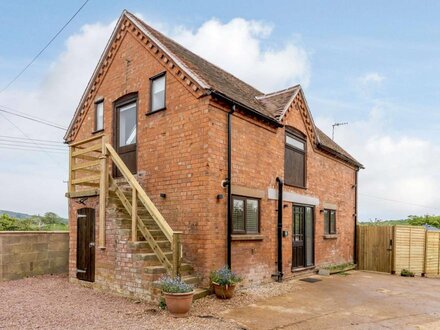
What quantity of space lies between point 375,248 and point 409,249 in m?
1.40

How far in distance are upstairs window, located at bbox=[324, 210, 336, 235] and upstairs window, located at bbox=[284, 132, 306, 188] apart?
258 centimetres

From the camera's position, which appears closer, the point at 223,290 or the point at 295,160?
the point at 223,290

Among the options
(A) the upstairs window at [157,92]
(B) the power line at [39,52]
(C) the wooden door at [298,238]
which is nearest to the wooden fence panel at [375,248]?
(C) the wooden door at [298,238]

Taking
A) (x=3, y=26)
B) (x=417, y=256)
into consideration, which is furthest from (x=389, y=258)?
(x=3, y=26)

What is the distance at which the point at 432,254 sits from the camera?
51.1ft

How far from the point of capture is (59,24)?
10516 millimetres

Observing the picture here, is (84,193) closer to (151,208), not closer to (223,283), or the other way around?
(151,208)

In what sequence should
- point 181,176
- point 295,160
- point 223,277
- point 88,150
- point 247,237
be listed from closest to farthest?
point 223,277, point 181,176, point 247,237, point 88,150, point 295,160

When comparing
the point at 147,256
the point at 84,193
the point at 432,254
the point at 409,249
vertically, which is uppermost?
the point at 84,193

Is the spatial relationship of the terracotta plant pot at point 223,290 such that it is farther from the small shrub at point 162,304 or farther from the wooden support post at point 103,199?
the wooden support post at point 103,199

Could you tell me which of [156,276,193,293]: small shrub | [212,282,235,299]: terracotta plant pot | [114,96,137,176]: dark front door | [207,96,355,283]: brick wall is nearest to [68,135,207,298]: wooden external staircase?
[212,282,235,299]: terracotta plant pot

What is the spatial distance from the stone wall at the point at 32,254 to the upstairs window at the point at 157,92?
5864 mm

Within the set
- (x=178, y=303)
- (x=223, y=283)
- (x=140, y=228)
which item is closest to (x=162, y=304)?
(x=178, y=303)

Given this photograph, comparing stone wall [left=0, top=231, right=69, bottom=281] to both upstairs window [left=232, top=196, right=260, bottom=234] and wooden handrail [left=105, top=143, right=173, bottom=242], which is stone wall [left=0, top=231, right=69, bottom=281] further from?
upstairs window [left=232, top=196, right=260, bottom=234]
